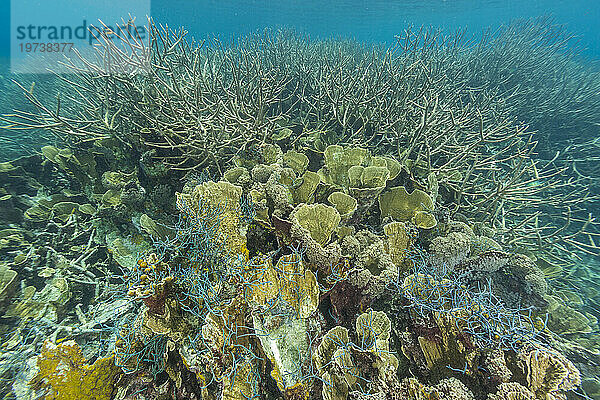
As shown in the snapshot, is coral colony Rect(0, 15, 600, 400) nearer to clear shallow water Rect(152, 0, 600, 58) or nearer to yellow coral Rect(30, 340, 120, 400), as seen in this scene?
yellow coral Rect(30, 340, 120, 400)

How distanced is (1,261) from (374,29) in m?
82.4

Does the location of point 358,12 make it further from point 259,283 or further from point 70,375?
point 70,375

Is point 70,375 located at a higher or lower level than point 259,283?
lower

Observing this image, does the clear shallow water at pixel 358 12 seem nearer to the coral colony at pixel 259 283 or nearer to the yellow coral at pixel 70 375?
the coral colony at pixel 259 283

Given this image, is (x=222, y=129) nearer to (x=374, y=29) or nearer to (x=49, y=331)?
(x=49, y=331)

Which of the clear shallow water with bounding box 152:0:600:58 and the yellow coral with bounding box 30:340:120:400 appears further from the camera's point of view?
the clear shallow water with bounding box 152:0:600:58

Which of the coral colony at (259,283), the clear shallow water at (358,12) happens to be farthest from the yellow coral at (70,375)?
the clear shallow water at (358,12)

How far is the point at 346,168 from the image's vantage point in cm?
257

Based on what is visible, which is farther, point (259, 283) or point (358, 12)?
point (358, 12)

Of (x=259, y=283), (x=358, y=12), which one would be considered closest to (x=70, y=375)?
(x=259, y=283)

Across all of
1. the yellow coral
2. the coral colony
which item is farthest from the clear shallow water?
the yellow coral

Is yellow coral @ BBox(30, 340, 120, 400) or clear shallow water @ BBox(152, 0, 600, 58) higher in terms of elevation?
clear shallow water @ BBox(152, 0, 600, 58)

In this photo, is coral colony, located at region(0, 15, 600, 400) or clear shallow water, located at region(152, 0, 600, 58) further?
clear shallow water, located at region(152, 0, 600, 58)

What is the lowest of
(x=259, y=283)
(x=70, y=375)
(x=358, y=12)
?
(x=70, y=375)
